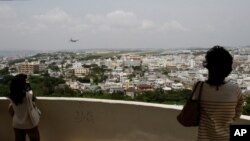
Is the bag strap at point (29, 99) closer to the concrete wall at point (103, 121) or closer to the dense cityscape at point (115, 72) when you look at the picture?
the concrete wall at point (103, 121)


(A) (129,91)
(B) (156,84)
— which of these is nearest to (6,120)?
(A) (129,91)

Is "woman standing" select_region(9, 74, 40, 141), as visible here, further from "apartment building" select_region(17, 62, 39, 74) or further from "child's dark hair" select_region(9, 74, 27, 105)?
"apartment building" select_region(17, 62, 39, 74)

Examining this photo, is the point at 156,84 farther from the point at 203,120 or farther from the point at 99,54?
the point at 203,120

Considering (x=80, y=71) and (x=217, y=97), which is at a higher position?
(x=217, y=97)

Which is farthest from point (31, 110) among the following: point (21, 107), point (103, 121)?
point (103, 121)

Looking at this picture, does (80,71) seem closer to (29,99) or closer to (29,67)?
(29,67)

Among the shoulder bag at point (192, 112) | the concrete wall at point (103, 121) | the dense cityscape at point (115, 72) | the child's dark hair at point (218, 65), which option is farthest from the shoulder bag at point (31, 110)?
the child's dark hair at point (218, 65)
